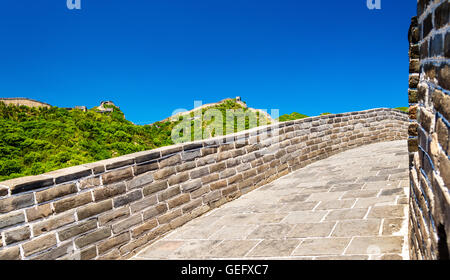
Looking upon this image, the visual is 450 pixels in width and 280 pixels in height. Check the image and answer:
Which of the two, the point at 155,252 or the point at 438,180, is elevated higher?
the point at 438,180

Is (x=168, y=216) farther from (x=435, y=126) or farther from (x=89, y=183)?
(x=435, y=126)

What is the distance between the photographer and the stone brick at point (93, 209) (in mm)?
3553

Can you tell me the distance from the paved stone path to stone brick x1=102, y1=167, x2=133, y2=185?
905mm

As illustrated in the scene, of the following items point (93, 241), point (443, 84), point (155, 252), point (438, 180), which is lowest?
point (155, 252)

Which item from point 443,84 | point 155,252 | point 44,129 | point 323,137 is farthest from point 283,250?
point 44,129

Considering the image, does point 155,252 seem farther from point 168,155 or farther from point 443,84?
point 443,84

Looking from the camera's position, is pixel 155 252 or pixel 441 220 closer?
pixel 441 220

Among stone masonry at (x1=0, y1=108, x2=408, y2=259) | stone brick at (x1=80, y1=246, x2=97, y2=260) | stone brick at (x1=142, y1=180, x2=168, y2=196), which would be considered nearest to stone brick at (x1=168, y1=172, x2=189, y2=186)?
stone masonry at (x1=0, y1=108, x2=408, y2=259)

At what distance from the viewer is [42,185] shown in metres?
3.26

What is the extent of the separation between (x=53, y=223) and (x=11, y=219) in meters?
0.39

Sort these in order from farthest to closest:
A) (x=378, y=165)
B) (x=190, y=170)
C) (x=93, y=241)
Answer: (x=378, y=165)
(x=190, y=170)
(x=93, y=241)

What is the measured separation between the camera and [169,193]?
4613 millimetres

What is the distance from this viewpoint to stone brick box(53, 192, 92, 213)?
3363 mm
